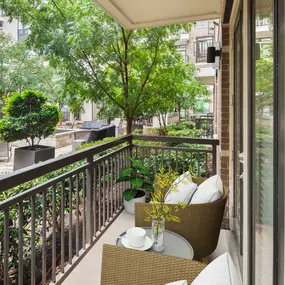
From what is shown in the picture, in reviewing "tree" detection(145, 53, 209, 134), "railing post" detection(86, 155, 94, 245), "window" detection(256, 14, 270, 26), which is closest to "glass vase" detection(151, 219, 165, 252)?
"railing post" detection(86, 155, 94, 245)

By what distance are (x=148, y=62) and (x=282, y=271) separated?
4.37m

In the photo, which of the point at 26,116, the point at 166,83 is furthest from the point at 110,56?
the point at 26,116

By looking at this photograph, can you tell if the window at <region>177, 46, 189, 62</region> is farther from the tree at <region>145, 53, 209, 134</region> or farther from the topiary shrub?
the topiary shrub

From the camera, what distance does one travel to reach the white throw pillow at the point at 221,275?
801mm

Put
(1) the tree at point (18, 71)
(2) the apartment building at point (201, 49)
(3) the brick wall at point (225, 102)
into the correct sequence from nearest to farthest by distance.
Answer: (3) the brick wall at point (225, 102)
(1) the tree at point (18, 71)
(2) the apartment building at point (201, 49)

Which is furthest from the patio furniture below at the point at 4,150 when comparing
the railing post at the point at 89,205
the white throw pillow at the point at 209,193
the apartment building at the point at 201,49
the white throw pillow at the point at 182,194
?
the apartment building at the point at 201,49

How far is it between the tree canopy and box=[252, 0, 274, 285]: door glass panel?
3420mm

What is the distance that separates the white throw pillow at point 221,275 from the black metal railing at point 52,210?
0.95m

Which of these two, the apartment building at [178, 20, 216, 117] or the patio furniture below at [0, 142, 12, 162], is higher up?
the apartment building at [178, 20, 216, 117]

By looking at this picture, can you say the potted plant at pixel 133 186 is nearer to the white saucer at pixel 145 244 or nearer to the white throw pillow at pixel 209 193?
the white throw pillow at pixel 209 193

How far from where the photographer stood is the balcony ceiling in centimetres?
267

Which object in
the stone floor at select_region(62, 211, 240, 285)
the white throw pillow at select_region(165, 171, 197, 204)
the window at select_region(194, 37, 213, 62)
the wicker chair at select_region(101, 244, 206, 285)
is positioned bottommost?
the stone floor at select_region(62, 211, 240, 285)

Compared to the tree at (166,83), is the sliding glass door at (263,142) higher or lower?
lower

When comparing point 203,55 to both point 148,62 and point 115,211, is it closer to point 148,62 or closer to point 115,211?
point 148,62
